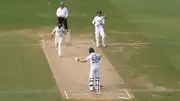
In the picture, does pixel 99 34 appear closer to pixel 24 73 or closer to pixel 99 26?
pixel 99 26

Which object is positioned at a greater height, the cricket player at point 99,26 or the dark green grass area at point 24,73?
the cricket player at point 99,26

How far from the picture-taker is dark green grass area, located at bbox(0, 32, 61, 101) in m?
21.7

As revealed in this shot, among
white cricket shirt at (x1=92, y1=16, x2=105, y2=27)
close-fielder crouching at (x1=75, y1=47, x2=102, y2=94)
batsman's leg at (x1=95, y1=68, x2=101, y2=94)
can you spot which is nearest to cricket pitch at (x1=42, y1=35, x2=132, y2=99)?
batsman's leg at (x1=95, y1=68, x2=101, y2=94)

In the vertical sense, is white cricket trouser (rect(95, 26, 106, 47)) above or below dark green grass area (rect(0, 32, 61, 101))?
above

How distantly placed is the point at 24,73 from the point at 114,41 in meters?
7.65

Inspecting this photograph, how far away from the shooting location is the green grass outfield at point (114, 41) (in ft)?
74.4

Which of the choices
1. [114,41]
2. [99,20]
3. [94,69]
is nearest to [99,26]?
[99,20]

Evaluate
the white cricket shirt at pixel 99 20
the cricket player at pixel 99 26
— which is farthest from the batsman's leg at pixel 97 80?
the white cricket shirt at pixel 99 20

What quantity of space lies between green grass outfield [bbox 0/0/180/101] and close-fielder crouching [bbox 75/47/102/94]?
153cm

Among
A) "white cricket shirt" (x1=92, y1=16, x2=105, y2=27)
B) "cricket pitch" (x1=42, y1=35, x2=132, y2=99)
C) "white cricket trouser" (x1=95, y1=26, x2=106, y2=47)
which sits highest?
"white cricket shirt" (x1=92, y1=16, x2=105, y2=27)

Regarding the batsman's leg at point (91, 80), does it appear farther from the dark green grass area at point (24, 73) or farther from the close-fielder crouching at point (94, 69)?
the dark green grass area at point (24, 73)

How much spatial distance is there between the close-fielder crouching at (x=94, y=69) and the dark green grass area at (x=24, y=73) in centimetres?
149

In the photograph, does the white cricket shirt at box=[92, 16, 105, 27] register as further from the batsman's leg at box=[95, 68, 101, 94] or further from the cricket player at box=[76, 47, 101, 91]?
the batsman's leg at box=[95, 68, 101, 94]

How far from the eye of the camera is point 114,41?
1191 inches
